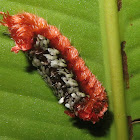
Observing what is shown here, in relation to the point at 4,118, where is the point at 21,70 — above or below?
above

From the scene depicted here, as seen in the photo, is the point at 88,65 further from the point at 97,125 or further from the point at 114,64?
the point at 97,125

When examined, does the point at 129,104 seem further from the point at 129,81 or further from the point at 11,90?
the point at 11,90

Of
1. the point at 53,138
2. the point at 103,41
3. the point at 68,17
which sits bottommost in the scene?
the point at 53,138

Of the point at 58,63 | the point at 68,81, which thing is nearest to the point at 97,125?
the point at 68,81

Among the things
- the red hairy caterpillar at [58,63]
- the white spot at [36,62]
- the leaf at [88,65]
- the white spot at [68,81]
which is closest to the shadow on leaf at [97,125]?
the leaf at [88,65]

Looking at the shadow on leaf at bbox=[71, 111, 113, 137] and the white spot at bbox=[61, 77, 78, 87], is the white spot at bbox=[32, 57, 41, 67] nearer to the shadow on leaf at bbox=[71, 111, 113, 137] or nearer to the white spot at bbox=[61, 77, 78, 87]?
the white spot at bbox=[61, 77, 78, 87]

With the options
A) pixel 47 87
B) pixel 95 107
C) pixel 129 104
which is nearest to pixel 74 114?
pixel 95 107

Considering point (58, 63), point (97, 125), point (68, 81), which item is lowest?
point (97, 125)
